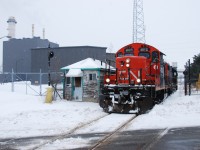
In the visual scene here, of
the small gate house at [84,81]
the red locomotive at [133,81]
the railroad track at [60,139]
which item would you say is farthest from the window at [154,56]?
the railroad track at [60,139]

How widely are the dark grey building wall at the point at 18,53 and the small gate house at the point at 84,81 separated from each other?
198 ft

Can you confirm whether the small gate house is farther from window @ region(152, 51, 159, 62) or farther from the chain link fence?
window @ region(152, 51, 159, 62)

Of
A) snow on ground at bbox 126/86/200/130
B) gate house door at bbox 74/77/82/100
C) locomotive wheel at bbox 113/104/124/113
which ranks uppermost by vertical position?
gate house door at bbox 74/77/82/100

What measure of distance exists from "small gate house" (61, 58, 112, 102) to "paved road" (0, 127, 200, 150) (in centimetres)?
1309

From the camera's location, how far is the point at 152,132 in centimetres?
1125

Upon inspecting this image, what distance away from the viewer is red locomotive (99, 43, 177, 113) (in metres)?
17.7

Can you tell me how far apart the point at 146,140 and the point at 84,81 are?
15.3 m

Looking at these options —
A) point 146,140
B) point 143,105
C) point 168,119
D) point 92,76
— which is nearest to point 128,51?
point 143,105

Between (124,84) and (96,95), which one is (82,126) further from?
(96,95)

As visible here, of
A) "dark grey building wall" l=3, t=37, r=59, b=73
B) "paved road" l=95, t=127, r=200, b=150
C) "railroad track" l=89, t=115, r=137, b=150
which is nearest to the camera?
"paved road" l=95, t=127, r=200, b=150

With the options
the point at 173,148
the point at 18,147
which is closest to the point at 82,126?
the point at 18,147

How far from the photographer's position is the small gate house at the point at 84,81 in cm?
2450

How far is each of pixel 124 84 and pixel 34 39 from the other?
7158 cm

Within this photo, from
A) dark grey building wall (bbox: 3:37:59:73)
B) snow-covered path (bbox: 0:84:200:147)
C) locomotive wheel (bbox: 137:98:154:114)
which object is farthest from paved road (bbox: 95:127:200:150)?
dark grey building wall (bbox: 3:37:59:73)
